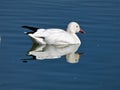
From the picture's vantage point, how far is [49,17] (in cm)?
1833

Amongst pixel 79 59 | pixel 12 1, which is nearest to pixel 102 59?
pixel 79 59

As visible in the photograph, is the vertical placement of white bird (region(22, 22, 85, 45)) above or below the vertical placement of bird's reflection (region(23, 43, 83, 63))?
above

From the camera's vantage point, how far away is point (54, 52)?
51.4 ft

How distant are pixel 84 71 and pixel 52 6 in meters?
6.11

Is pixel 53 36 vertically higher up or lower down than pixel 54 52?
higher up

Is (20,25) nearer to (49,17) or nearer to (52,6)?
(49,17)

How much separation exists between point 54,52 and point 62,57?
592 millimetres

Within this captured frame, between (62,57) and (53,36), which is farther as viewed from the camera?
(53,36)

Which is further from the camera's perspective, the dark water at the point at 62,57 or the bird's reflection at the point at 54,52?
the bird's reflection at the point at 54,52

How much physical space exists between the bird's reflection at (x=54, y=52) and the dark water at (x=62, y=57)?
0.16 meters

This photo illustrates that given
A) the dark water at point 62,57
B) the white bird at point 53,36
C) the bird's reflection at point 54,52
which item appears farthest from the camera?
the white bird at point 53,36

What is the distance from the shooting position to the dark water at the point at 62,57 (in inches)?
514

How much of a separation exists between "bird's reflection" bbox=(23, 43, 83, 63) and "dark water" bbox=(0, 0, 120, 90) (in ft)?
0.52

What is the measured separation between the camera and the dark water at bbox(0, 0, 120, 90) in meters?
13.0
